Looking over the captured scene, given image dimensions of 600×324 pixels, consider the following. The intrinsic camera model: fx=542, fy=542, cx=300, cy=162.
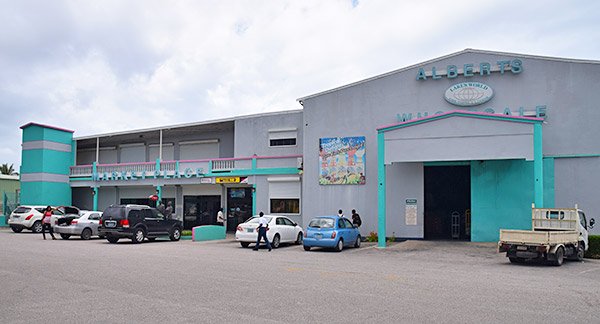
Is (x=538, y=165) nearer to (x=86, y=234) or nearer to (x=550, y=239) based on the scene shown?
(x=550, y=239)

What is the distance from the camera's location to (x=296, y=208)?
28.7 m

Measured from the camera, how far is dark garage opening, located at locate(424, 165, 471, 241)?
2808cm

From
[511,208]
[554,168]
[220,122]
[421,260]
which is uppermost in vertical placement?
[220,122]

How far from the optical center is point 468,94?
24125 millimetres

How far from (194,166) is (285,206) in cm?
669

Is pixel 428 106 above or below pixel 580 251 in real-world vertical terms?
above

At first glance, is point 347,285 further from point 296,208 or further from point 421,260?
point 296,208

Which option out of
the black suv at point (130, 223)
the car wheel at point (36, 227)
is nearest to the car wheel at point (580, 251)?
the black suv at point (130, 223)

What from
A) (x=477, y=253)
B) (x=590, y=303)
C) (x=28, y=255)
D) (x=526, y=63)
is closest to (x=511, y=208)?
(x=477, y=253)

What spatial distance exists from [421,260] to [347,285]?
6.56 metres

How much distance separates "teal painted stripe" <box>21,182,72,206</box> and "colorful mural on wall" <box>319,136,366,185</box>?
66.9ft

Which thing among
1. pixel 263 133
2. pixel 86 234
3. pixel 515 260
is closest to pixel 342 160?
pixel 263 133

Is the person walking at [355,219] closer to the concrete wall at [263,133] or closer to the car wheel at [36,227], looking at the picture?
the concrete wall at [263,133]

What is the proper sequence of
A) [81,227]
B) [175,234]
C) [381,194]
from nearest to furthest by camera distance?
1. [381,194]
2. [175,234]
3. [81,227]
